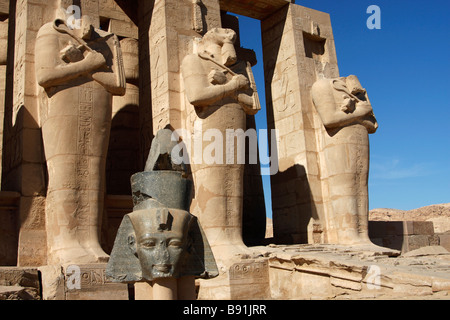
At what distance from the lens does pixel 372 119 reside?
993 cm

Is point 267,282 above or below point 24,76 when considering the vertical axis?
below

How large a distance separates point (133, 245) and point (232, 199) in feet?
11.9

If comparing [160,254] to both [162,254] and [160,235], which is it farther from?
[160,235]

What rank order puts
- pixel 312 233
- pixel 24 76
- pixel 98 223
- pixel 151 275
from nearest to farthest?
pixel 151 275
pixel 98 223
pixel 24 76
pixel 312 233

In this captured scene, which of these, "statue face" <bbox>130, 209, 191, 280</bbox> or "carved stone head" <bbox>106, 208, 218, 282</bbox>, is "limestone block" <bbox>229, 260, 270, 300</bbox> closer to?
"carved stone head" <bbox>106, 208, 218, 282</bbox>

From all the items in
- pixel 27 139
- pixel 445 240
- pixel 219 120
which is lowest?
pixel 445 240

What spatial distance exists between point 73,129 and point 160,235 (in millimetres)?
3355

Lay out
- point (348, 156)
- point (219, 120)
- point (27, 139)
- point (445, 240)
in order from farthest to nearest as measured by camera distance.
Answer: point (445, 240)
point (348, 156)
point (219, 120)
point (27, 139)

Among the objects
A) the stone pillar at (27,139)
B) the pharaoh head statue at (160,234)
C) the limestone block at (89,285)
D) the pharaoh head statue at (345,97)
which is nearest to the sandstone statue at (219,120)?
the limestone block at (89,285)

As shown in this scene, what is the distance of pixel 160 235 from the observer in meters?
4.46

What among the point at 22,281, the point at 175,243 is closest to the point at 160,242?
the point at 175,243

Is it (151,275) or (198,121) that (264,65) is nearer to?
(198,121)

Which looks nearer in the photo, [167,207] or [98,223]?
[167,207]

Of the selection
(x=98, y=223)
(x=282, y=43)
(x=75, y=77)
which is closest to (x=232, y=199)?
(x=98, y=223)
